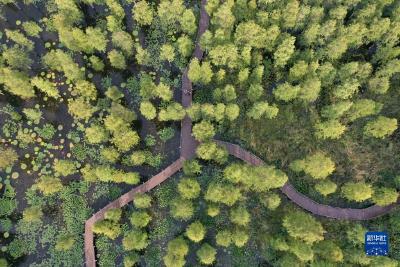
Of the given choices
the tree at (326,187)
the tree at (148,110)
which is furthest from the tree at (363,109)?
the tree at (148,110)

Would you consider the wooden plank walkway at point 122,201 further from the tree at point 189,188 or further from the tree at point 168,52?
the tree at point 168,52

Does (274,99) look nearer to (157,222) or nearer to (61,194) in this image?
(157,222)

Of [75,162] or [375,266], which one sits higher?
[75,162]

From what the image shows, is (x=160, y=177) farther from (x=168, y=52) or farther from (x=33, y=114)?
(x=33, y=114)

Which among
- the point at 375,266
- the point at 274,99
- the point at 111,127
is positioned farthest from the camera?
the point at 274,99

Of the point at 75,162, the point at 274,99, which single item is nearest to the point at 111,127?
the point at 75,162
